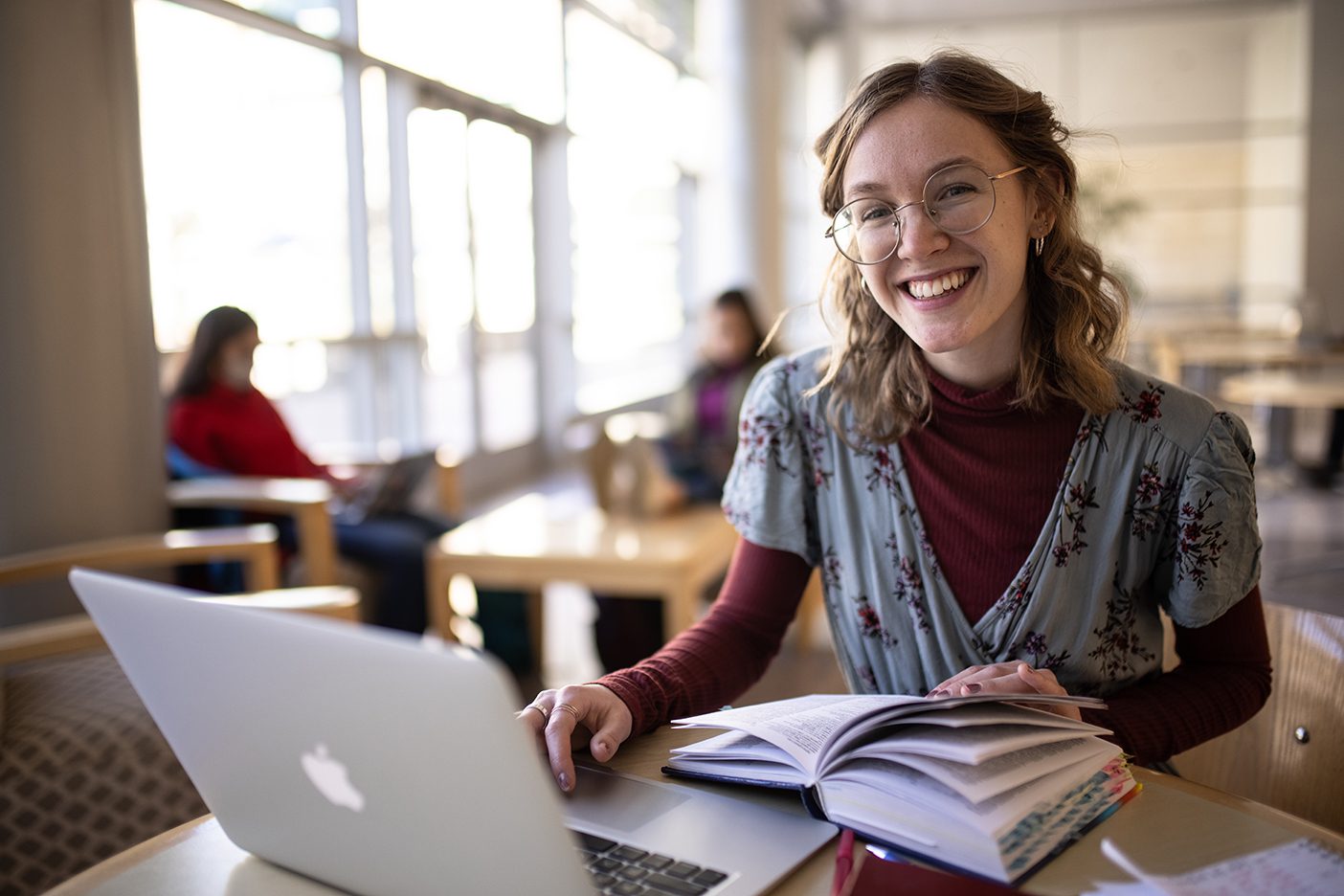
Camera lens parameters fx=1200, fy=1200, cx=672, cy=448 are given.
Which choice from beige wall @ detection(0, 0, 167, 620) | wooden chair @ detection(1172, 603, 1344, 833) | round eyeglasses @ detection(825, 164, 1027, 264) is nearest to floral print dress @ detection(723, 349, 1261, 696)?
wooden chair @ detection(1172, 603, 1344, 833)

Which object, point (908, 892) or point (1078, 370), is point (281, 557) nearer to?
point (1078, 370)

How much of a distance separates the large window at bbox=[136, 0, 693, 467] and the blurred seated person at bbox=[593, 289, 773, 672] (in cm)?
154

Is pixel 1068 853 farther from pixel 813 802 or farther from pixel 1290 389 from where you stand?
pixel 1290 389

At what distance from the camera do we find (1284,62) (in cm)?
1086

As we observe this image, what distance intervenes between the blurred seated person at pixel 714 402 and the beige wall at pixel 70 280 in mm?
1554

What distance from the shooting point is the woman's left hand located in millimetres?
998

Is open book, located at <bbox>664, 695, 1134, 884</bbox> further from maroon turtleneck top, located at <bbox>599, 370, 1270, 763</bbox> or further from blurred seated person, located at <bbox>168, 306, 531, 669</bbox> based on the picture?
blurred seated person, located at <bbox>168, 306, 531, 669</bbox>

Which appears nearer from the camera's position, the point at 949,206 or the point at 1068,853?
the point at 1068,853

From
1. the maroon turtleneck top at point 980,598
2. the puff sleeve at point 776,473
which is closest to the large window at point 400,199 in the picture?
the puff sleeve at point 776,473

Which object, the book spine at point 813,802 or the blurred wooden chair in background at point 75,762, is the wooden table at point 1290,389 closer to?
the blurred wooden chair in background at point 75,762

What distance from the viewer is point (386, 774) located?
2.34 feet

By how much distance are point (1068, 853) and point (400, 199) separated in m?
5.09

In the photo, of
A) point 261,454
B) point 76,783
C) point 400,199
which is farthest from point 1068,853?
point 400,199

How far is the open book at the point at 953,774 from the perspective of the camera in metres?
0.83
